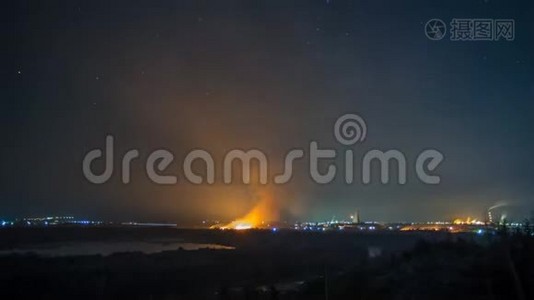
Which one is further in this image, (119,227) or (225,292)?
(119,227)

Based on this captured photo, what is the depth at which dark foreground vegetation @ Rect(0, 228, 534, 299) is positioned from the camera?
38.8 ft

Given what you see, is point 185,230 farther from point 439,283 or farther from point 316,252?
point 439,283

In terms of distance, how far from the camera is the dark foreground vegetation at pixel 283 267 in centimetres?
1184

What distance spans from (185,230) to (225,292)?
488 cm

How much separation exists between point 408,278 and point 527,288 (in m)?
1.96

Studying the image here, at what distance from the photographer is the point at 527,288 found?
11.1m

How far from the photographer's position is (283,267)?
1479 cm

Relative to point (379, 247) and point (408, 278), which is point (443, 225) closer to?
point (379, 247)

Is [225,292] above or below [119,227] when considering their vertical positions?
below

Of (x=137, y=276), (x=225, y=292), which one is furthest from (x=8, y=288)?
(x=225, y=292)

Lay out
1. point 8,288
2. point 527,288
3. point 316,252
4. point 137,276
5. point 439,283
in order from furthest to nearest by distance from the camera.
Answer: point 316,252
point 137,276
point 8,288
point 439,283
point 527,288

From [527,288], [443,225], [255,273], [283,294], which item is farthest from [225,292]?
[443,225]

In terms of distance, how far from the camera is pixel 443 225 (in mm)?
16094

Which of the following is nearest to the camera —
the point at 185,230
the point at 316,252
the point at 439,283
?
the point at 439,283
